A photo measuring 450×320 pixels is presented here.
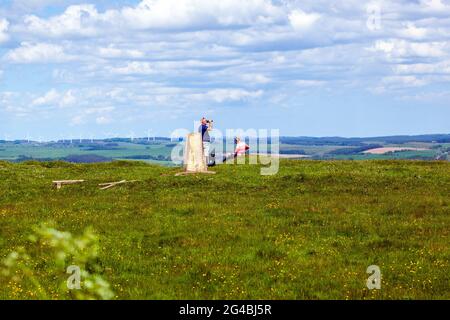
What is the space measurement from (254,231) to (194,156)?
21.3 metres

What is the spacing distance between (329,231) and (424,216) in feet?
17.4

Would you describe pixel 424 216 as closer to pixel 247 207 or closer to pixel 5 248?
pixel 247 207

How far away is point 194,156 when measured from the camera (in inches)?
1742

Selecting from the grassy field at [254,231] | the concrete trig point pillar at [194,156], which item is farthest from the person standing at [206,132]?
the grassy field at [254,231]

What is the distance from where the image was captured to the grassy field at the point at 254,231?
16.8 m

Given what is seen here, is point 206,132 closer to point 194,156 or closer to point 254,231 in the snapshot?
point 194,156

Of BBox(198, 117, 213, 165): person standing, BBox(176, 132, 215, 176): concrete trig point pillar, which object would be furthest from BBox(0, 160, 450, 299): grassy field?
BBox(198, 117, 213, 165): person standing

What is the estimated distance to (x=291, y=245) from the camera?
2114cm

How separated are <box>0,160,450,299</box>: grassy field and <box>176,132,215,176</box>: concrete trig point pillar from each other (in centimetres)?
234

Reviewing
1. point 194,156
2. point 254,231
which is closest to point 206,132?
point 194,156

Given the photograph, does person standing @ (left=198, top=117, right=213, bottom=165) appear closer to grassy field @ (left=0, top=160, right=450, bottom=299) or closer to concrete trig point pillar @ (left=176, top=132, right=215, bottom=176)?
concrete trig point pillar @ (left=176, top=132, right=215, bottom=176)

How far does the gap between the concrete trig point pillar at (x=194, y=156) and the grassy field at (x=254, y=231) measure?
7.66 ft

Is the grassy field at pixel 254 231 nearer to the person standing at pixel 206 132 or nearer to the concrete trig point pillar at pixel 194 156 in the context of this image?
the concrete trig point pillar at pixel 194 156

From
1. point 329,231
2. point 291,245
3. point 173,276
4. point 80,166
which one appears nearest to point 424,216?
point 329,231
